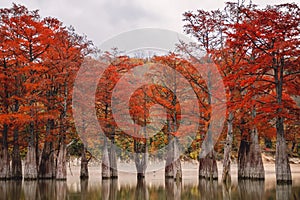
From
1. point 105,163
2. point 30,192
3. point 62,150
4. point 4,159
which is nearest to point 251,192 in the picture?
point 30,192

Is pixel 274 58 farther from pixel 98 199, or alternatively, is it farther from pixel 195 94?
pixel 98 199

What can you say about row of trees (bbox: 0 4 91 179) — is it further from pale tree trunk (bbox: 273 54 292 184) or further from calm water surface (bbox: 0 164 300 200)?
pale tree trunk (bbox: 273 54 292 184)

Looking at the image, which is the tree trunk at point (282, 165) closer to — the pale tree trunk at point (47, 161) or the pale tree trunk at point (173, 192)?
the pale tree trunk at point (173, 192)

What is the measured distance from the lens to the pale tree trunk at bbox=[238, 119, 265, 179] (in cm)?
2650

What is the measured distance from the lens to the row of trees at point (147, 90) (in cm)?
2225

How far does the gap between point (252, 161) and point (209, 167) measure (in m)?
3.20

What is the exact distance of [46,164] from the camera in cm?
3097

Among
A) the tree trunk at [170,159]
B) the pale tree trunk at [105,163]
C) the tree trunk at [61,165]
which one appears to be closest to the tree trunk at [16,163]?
the tree trunk at [61,165]

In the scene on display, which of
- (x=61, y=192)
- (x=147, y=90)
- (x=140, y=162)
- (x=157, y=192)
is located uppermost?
(x=147, y=90)

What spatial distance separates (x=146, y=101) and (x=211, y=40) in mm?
8513

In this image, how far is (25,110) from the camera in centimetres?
2703

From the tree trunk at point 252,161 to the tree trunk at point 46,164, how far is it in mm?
13382

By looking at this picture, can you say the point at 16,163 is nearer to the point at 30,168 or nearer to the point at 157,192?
the point at 30,168

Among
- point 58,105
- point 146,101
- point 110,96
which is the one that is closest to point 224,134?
point 146,101
